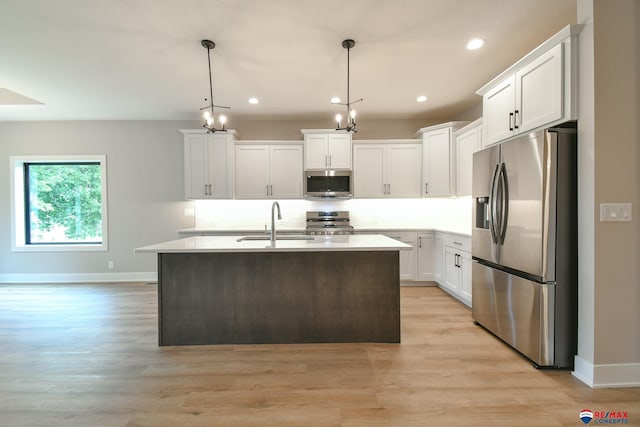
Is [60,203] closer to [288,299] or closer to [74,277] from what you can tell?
[74,277]

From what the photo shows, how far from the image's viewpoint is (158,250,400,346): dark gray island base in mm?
2635

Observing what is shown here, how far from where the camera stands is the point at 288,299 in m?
2.65

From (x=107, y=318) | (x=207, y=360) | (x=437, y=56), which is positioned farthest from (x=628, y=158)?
Answer: (x=107, y=318)

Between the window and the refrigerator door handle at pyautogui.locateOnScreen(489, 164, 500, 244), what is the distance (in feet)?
18.8

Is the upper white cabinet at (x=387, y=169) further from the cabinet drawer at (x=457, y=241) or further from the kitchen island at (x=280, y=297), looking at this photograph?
the kitchen island at (x=280, y=297)

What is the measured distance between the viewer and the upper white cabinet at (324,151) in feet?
15.4

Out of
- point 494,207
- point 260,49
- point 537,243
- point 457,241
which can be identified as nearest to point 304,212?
point 457,241

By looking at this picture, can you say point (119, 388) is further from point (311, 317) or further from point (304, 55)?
point (304, 55)

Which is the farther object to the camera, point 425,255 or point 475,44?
point 425,255

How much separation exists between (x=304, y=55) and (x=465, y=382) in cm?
309

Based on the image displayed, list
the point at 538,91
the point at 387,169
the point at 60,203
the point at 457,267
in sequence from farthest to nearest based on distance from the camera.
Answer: the point at 60,203 < the point at 387,169 < the point at 457,267 < the point at 538,91

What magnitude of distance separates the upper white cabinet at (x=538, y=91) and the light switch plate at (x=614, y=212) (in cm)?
63

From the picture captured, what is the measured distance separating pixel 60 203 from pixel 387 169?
18.3 ft

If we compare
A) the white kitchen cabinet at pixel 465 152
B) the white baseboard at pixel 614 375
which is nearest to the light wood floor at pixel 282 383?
the white baseboard at pixel 614 375
